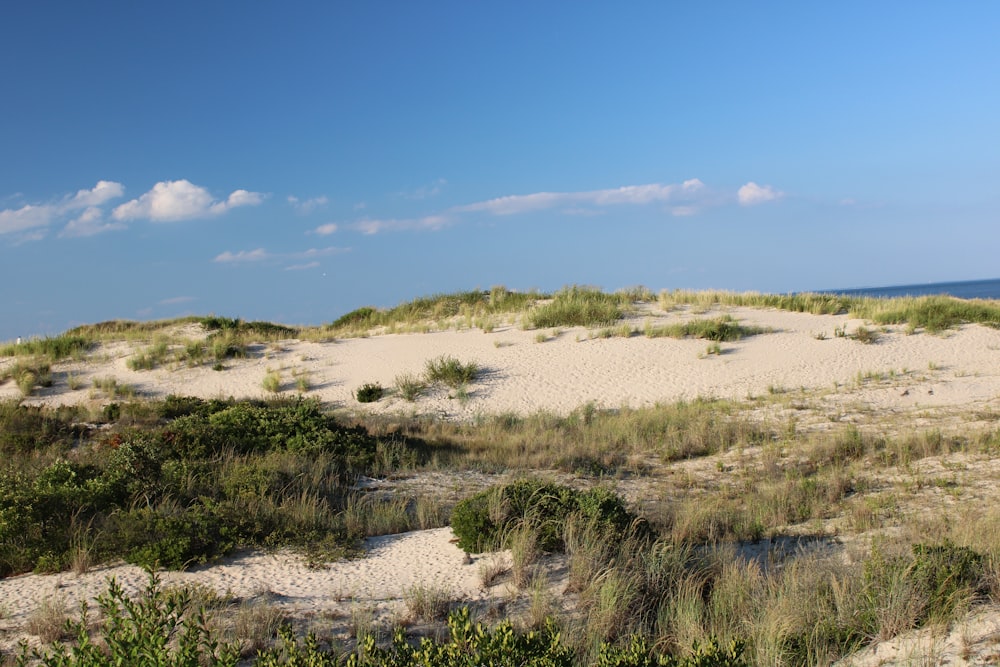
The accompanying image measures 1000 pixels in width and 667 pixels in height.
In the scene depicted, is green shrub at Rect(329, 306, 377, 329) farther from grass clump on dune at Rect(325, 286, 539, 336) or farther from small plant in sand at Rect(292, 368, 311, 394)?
small plant in sand at Rect(292, 368, 311, 394)

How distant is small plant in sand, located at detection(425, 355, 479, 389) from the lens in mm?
18812

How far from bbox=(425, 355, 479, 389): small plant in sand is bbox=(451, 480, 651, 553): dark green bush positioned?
11963 mm

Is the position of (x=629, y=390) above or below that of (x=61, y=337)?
below

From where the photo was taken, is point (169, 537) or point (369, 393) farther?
point (369, 393)

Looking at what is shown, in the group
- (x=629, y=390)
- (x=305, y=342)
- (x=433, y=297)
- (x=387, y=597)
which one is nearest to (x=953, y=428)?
(x=629, y=390)

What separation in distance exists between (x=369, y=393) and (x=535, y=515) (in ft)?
39.7

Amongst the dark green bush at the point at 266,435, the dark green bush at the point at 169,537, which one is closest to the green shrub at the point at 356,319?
the dark green bush at the point at 266,435

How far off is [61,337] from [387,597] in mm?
22708

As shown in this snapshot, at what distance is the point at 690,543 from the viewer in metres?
6.17

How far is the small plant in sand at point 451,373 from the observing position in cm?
1881

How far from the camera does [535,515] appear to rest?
6.34 metres

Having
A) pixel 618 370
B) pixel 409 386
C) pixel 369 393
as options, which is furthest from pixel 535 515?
pixel 618 370

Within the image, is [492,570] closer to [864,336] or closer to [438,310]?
[864,336]

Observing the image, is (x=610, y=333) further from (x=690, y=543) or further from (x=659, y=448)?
(x=690, y=543)
